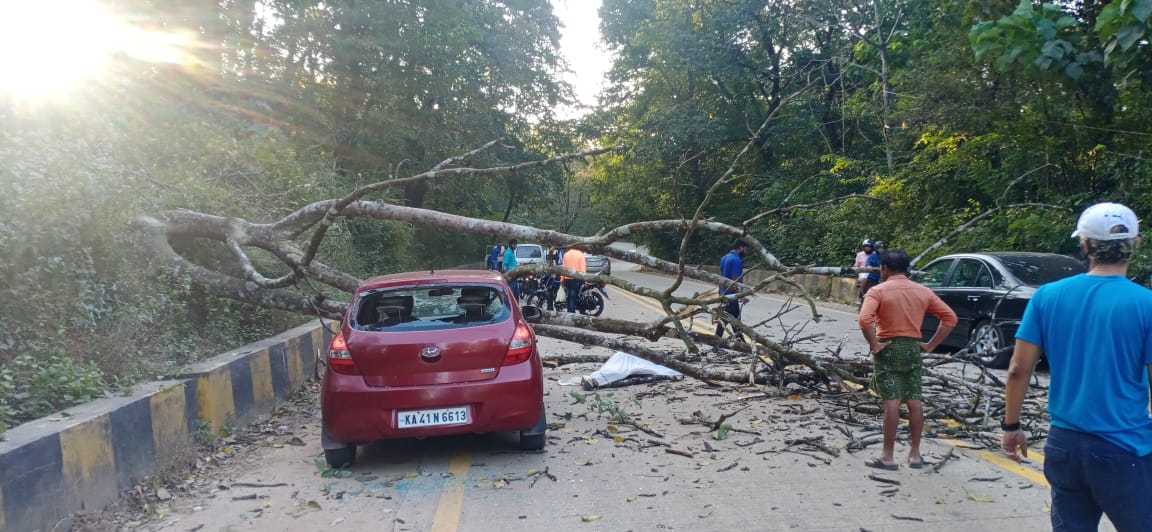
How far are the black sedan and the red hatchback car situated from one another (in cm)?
625

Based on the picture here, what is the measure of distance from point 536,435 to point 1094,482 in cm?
409

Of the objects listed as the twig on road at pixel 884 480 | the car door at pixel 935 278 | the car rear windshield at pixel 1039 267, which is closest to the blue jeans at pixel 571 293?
the car door at pixel 935 278

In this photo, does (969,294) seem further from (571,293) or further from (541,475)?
(571,293)

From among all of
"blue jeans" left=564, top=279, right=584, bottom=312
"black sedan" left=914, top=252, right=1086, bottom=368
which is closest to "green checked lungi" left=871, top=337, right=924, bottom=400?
"black sedan" left=914, top=252, right=1086, bottom=368

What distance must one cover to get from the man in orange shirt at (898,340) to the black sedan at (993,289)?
14.7 ft

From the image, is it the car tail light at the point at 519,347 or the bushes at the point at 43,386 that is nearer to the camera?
the bushes at the point at 43,386

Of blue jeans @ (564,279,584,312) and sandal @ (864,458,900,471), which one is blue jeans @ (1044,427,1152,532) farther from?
blue jeans @ (564,279,584,312)

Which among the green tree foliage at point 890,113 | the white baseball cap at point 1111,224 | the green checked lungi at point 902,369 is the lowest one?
the green checked lungi at point 902,369

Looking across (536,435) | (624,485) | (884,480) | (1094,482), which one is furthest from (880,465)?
(1094,482)

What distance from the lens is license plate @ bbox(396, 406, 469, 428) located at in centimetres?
582

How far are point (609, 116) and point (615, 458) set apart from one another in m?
40.2

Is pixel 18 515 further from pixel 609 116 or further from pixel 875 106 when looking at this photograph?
pixel 609 116

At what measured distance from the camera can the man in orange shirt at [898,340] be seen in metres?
5.50

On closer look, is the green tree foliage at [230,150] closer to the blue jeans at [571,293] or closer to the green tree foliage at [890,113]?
the blue jeans at [571,293]
